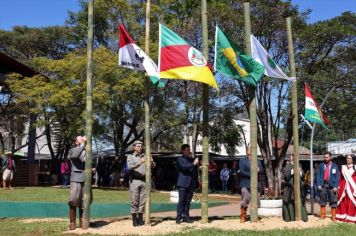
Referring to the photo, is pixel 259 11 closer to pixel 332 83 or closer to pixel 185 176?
pixel 332 83

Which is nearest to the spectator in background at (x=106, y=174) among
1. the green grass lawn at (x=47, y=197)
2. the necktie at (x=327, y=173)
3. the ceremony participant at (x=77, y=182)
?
the green grass lawn at (x=47, y=197)

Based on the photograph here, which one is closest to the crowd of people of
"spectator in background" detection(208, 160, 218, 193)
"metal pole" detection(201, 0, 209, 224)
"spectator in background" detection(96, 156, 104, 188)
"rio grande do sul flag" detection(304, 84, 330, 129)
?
"metal pole" detection(201, 0, 209, 224)

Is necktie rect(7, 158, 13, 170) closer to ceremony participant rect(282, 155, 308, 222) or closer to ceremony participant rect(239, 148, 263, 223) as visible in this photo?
ceremony participant rect(239, 148, 263, 223)

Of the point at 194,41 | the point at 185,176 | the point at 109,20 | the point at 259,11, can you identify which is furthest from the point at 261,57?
the point at 109,20

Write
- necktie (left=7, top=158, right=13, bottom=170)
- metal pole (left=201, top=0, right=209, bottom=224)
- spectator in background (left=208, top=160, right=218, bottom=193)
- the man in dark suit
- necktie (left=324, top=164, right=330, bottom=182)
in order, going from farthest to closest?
spectator in background (left=208, top=160, right=218, bottom=193)
necktie (left=7, top=158, right=13, bottom=170)
necktie (left=324, top=164, right=330, bottom=182)
the man in dark suit
metal pole (left=201, top=0, right=209, bottom=224)

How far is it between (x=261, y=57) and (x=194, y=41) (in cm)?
1655

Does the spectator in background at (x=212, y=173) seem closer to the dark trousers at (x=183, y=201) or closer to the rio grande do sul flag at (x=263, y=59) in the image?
the rio grande do sul flag at (x=263, y=59)

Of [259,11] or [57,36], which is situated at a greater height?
[57,36]

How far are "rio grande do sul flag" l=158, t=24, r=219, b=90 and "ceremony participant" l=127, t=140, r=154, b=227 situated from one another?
169 centimetres

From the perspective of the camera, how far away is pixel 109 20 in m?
33.2

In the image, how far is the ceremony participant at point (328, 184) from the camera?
1247 centimetres

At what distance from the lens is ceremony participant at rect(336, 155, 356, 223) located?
39.9 feet

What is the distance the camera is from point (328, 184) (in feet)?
41.6

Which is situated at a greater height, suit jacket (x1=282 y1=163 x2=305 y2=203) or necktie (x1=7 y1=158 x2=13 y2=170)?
necktie (x1=7 y1=158 x2=13 y2=170)
